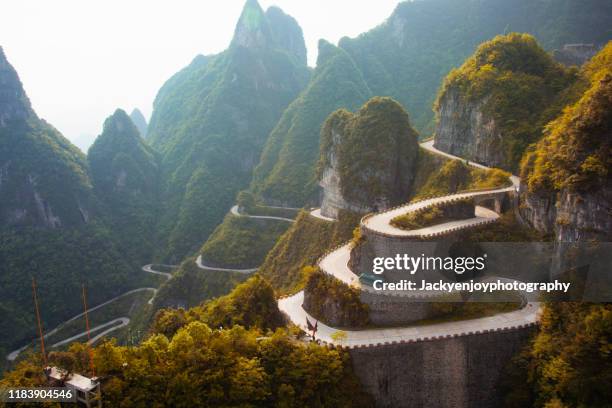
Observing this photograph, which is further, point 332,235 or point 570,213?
point 332,235

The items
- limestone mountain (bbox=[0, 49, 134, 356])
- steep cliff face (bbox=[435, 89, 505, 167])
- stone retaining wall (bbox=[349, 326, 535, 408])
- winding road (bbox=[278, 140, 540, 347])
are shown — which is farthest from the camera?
limestone mountain (bbox=[0, 49, 134, 356])

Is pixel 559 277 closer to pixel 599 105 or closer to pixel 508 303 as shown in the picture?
pixel 508 303

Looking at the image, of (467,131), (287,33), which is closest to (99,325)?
(467,131)

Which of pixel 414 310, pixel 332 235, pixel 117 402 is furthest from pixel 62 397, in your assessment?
pixel 332 235

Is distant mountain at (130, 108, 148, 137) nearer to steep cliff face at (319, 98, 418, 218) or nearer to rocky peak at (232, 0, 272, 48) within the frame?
rocky peak at (232, 0, 272, 48)

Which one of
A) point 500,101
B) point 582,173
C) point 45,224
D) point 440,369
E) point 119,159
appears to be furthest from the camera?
point 119,159

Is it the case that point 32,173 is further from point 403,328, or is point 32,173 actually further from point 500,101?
point 403,328

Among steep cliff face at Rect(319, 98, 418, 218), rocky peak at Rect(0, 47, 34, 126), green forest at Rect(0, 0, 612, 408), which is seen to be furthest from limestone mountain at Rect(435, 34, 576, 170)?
rocky peak at Rect(0, 47, 34, 126)
